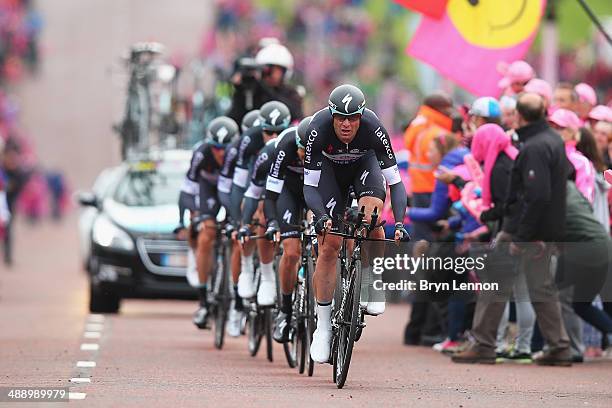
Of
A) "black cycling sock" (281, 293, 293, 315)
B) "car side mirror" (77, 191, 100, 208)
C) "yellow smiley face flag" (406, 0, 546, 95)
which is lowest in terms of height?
"black cycling sock" (281, 293, 293, 315)

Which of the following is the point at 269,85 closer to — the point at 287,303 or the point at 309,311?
the point at 287,303

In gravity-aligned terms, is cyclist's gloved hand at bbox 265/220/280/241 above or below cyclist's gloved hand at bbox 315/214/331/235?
below

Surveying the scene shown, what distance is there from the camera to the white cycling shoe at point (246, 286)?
58.8 feet

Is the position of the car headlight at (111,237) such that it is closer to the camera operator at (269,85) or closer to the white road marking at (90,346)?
the camera operator at (269,85)

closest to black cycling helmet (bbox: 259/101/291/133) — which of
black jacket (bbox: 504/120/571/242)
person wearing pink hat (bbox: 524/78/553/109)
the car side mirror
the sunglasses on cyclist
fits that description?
black jacket (bbox: 504/120/571/242)

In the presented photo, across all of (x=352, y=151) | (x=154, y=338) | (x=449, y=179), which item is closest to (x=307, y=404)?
(x=352, y=151)

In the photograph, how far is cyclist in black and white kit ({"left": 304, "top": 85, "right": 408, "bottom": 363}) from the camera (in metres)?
14.5

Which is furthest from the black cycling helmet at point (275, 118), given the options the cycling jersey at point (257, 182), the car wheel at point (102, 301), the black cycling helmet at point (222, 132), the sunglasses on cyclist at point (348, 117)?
the car wheel at point (102, 301)

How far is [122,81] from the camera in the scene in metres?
27.5

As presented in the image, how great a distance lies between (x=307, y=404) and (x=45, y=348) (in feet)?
16.7

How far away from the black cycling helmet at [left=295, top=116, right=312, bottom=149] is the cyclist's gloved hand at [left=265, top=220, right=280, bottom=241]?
25.8 inches

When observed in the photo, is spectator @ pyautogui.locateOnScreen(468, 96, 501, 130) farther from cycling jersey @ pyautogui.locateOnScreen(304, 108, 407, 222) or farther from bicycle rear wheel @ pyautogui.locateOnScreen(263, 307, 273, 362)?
cycling jersey @ pyautogui.locateOnScreen(304, 108, 407, 222)

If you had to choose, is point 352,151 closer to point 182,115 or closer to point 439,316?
point 439,316
